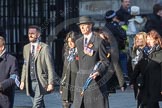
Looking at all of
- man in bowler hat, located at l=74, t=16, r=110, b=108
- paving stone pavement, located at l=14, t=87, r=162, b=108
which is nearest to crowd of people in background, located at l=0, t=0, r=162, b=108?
man in bowler hat, located at l=74, t=16, r=110, b=108

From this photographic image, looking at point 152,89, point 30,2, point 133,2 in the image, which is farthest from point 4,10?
point 152,89

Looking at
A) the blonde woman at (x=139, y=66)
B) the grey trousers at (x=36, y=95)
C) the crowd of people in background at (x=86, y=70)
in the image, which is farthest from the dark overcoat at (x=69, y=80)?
the blonde woman at (x=139, y=66)

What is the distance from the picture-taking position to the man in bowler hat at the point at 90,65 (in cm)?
979

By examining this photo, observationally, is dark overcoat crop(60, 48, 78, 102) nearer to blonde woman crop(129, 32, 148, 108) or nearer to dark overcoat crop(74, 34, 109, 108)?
blonde woman crop(129, 32, 148, 108)

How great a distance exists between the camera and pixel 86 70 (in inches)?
388

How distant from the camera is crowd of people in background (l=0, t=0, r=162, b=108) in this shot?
382 inches

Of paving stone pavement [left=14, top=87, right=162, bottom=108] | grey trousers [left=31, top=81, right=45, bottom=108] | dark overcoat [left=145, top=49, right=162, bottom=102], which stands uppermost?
dark overcoat [left=145, top=49, right=162, bottom=102]

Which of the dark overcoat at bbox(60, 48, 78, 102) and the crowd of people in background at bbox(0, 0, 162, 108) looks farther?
the dark overcoat at bbox(60, 48, 78, 102)

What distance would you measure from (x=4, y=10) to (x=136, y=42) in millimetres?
5422

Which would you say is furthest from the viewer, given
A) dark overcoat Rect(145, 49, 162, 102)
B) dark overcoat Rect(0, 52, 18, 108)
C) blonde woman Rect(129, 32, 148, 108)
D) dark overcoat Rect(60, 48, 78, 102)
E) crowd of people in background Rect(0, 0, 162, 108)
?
dark overcoat Rect(60, 48, 78, 102)

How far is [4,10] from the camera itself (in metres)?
16.5

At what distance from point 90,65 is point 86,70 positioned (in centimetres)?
12

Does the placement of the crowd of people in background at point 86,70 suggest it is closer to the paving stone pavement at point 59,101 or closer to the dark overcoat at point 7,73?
the dark overcoat at point 7,73

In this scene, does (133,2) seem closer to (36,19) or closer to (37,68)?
(36,19)
